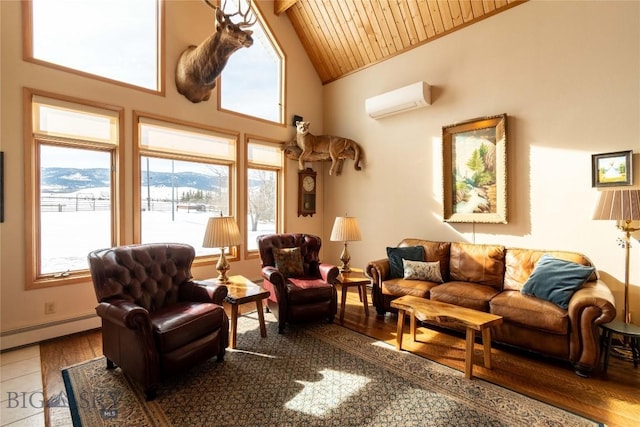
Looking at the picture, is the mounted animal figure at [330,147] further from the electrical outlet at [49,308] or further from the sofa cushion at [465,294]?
the electrical outlet at [49,308]

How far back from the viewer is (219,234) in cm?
329

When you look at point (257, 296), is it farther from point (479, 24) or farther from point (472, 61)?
point (479, 24)

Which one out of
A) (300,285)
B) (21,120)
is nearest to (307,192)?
(300,285)

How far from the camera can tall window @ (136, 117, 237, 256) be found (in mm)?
3912

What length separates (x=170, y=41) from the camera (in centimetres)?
400

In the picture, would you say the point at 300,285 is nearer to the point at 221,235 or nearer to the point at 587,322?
the point at 221,235

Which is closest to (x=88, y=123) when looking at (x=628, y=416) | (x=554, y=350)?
(x=554, y=350)

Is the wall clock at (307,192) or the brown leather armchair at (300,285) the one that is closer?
the brown leather armchair at (300,285)

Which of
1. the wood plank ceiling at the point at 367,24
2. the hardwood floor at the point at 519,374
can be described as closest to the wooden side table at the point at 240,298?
the hardwood floor at the point at 519,374

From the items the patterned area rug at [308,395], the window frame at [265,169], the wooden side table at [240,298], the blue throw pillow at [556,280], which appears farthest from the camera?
the window frame at [265,169]

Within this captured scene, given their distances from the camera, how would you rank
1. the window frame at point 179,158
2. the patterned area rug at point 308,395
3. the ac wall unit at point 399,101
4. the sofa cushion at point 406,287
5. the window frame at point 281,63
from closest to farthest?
the patterned area rug at point 308,395 < the sofa cushion at point 406,287 < the window frame at point 179,158 < the ac wall unit at point 399,101 < the window frame at point 281,63

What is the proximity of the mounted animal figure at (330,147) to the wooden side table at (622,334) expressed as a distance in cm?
364

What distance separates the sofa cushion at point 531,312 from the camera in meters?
2.63

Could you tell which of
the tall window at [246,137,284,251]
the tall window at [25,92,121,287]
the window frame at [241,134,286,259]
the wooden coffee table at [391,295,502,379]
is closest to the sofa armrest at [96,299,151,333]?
the tall window at [25,92,121,287]
